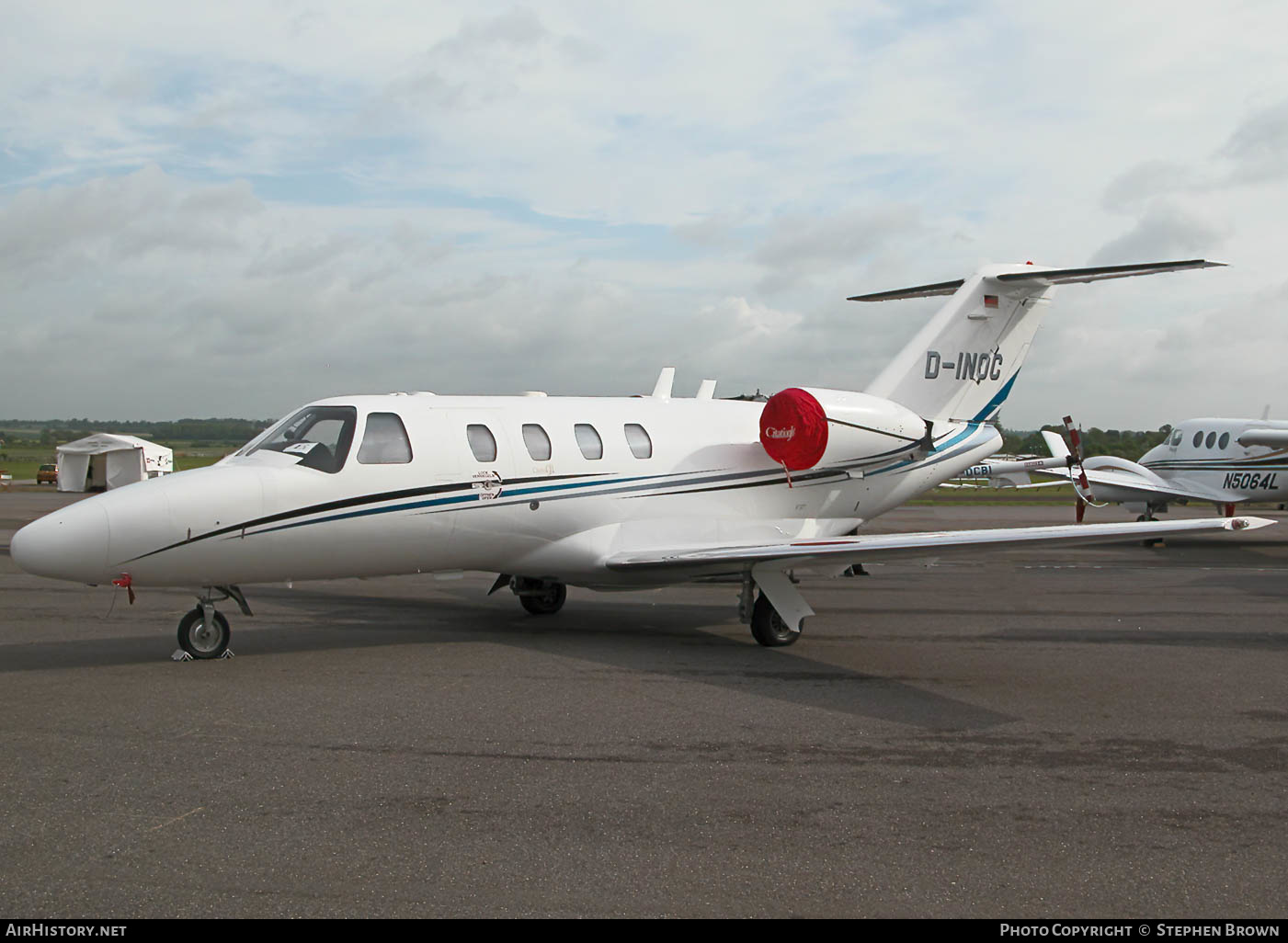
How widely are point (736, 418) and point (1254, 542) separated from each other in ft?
60.1

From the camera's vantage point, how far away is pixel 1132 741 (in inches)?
297

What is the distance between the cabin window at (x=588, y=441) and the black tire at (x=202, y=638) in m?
4.11

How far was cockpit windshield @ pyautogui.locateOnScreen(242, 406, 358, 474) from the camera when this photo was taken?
33.8 feet

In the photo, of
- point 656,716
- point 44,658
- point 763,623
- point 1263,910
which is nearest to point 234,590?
point 44,658

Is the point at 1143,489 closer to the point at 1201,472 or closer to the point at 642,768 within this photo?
the point at 1201,472

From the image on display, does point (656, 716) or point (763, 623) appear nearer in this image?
point (656, 716)

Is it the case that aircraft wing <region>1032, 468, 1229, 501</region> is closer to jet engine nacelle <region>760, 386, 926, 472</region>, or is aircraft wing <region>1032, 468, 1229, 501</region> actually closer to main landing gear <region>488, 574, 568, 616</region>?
jet engine nacelle <region>760, 386, 926, 472</region>

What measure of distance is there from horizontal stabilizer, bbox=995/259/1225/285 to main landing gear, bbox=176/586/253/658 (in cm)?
1056

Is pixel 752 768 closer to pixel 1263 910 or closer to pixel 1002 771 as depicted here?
pixel 1002 771

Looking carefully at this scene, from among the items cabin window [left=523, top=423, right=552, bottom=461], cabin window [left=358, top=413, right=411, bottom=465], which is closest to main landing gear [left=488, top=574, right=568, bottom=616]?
cabin window [left=523, top=423, right=552, bottom=461]

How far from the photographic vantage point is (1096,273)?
44.8 ft

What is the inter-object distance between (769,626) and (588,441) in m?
2.84

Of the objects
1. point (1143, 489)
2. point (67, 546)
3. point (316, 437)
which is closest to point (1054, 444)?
point (1143, 489)

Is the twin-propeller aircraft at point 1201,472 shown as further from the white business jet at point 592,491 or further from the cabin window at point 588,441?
the cabin window at point 588,441
